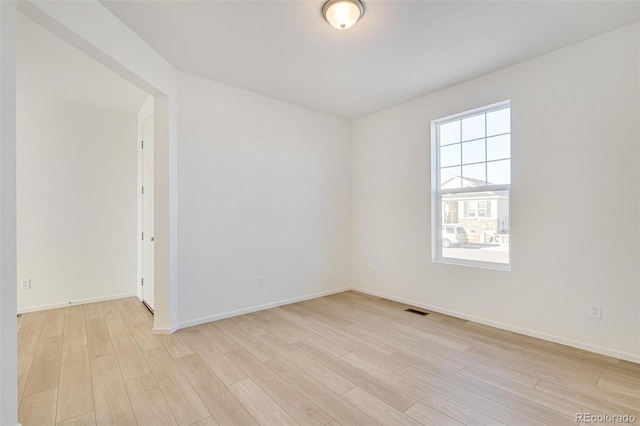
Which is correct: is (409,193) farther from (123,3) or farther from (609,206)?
(123,3)

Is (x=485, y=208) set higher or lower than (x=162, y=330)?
higher

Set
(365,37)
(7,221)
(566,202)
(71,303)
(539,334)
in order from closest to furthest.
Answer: (7,221), (365,37), (566,202), (539,334), (71,303)

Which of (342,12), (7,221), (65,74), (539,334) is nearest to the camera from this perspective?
(7,221)

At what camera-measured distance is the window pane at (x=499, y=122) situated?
120 inches

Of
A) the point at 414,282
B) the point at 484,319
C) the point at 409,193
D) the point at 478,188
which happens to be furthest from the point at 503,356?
the point at 409,193

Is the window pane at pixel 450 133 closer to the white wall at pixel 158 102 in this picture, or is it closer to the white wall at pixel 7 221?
the white wall at pixel 158 102

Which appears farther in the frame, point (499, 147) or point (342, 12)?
point (499, 147)

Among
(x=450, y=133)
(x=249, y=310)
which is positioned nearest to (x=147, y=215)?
(x=249, y=310)

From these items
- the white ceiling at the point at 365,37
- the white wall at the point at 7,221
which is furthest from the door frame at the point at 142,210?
the white wall at the point at 7,221

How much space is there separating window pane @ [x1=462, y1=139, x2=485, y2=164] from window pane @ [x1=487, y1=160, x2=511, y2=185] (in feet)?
0.52

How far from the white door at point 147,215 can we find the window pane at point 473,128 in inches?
153

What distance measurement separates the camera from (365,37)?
97.2 inches

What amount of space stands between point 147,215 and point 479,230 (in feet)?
13.7

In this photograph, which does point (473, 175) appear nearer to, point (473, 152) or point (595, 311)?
point (473, 152)
